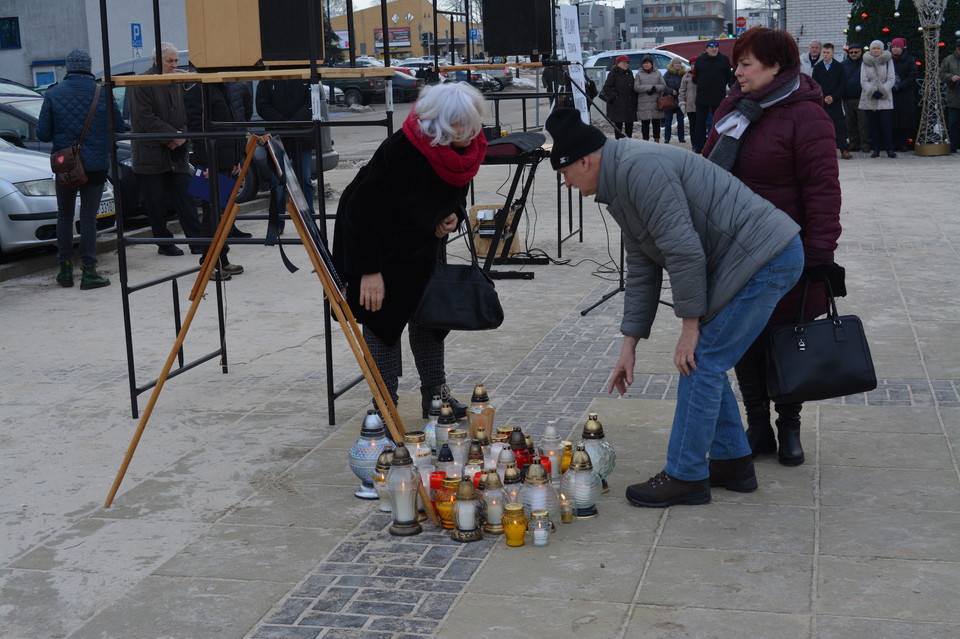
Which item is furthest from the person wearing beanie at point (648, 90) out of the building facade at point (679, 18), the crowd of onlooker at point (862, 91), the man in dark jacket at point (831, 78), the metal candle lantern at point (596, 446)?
the building facade at point (679, 18)

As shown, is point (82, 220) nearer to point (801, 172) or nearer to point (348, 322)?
point (348, 322)

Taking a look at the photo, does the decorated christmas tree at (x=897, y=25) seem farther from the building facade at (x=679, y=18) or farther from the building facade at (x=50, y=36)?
the building facade at (x=679, y=18)

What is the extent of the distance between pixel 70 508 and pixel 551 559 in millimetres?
2085

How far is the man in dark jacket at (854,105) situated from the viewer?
18.5 meters

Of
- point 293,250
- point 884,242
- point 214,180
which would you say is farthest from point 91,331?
point 884,242

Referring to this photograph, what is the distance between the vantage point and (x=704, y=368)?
423 cm

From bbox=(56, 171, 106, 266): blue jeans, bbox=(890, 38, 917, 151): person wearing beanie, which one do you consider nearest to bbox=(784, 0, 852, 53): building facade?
bbox=(890, 38, 917, 151): person wearing beanie

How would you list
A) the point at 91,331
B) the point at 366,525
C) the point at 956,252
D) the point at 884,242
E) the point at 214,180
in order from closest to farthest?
the point at 366,525 → the point at 214,180 → the point at 91,331 → the point at 956,252 → the point at 884,242

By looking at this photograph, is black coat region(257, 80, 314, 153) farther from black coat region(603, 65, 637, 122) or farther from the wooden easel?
black coat region(603, 65, 637, 122)

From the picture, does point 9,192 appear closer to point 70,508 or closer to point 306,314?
point 306,314

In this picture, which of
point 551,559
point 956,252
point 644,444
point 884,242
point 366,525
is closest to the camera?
point 551,559

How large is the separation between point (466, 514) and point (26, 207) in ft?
25.1

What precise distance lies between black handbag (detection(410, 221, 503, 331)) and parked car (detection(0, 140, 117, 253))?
231 inches

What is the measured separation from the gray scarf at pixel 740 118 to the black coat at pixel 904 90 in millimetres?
14566
